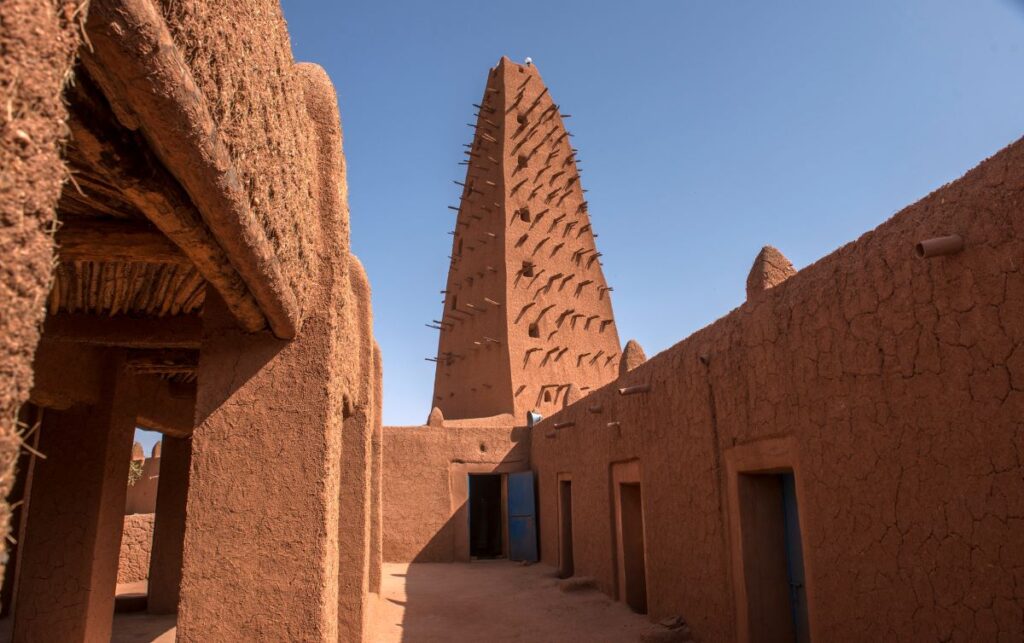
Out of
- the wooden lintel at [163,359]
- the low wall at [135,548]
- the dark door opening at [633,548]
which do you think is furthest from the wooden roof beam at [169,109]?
the low wall at [135,548]

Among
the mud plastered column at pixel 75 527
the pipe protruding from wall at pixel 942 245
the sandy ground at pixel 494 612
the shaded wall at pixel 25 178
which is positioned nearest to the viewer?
the shaded wall at pixel 25 178

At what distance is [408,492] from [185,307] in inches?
460

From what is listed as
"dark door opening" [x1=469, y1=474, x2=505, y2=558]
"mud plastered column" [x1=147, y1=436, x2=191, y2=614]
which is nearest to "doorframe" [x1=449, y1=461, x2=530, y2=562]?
"dark door opening" [x1=469, y1=474, x2=505, y2=558]

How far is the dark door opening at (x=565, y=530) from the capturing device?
13.1 m

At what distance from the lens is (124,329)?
17.6 ft

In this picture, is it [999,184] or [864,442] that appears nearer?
[999,184]

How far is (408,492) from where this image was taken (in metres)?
16.3

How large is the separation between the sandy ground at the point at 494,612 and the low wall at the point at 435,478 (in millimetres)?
2482

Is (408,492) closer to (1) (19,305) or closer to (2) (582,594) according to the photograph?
(2) (582,594)

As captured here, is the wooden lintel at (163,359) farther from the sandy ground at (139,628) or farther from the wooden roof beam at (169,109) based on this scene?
the wooden roof beam at (169,109)

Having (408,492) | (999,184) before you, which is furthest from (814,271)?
(408,492)

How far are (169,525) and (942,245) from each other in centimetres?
896

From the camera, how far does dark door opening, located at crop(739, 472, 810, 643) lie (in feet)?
19.4

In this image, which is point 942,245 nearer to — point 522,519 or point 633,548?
point 633,548
